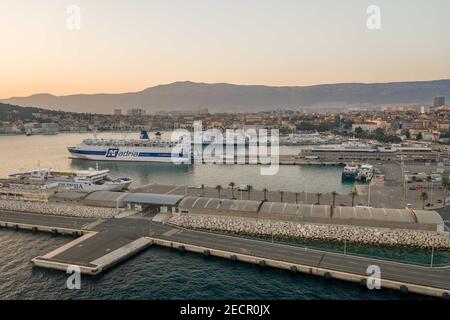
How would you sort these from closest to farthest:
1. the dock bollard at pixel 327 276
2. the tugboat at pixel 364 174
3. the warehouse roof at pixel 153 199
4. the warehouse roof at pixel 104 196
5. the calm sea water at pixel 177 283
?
the calm sea water at pixel 177 283 < the dock bollard at pixel 327 276 < the warehouse roof at pixel 153 199 < the warehouse roof at pixel 104 196 < the tugboat at pixel 364 174

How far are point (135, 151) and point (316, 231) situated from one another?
102 ft

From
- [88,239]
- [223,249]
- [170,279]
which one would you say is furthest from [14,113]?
[170,279]

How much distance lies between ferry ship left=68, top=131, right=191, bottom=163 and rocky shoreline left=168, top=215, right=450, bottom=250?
24.5 metres

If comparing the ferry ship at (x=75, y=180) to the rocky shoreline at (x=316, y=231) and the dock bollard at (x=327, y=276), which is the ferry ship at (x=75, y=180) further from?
the dock bollard at (x=327, y=276)

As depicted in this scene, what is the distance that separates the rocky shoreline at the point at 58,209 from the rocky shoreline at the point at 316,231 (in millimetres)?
3680

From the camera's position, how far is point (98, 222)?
1652cm

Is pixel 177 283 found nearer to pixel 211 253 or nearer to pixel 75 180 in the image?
pixel 211 253

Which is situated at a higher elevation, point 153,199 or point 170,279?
point 153,199

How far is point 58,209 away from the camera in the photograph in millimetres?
18266

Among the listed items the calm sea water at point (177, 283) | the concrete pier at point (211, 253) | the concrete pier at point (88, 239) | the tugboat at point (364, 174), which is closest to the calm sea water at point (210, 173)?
the tugboat at point (364, 174)

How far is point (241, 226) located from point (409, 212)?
23.1 ft

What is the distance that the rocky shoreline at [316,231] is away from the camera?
538 inches

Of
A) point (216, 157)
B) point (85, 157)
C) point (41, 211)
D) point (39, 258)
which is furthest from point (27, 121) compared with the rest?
point (39, 258)
